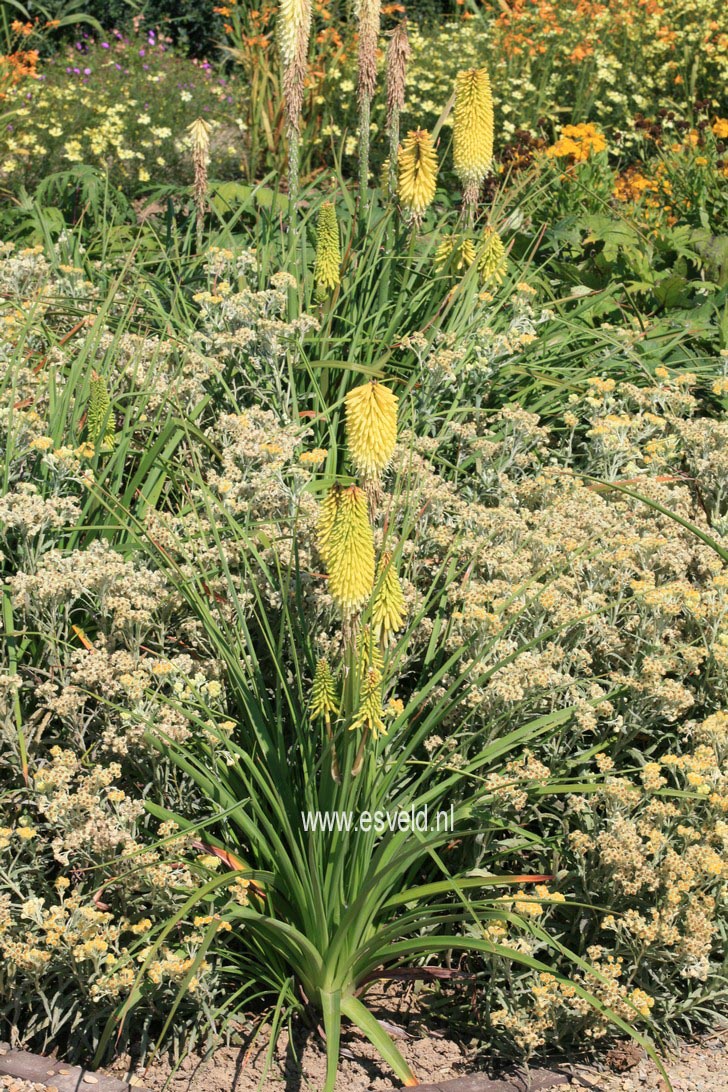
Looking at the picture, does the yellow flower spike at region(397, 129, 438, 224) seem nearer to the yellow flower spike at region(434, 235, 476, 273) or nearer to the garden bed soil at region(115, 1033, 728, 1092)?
the yellow flower spike at region(434, 235, 476, 273)

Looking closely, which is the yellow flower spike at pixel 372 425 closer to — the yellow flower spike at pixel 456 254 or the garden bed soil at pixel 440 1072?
the garden bed soil at pixel 440 1072

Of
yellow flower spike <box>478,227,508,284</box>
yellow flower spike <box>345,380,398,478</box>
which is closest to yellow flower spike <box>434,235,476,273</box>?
yellow flower spike <box>478,227,508,284</box>

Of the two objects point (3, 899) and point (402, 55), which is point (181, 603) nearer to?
point (3, 899)

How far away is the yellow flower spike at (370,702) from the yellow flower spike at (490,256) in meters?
2.41

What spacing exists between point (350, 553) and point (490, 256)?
2.44 m

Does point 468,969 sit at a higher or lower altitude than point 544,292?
lower

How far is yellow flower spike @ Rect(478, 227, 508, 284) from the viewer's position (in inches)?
178

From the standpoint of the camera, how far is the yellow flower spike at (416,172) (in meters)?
4.32

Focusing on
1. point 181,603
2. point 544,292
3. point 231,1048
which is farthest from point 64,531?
point 544,292

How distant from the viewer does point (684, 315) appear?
5.26 m

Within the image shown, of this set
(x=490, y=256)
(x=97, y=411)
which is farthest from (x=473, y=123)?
(x=97, y=411)

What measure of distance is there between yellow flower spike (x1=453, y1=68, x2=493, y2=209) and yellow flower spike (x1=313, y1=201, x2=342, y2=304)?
53 centimetres

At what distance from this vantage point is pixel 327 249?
427 centimetres

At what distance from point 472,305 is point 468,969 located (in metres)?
2.63
